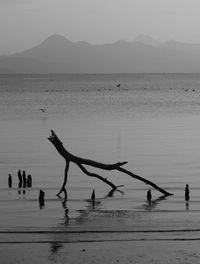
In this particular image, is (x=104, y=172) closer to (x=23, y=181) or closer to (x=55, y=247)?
(x=23, y=181)

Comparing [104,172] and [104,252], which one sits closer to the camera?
[104,252]

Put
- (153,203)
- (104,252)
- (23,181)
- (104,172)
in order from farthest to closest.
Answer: (104,172) → (23,181) → (153,203) → (104,252)

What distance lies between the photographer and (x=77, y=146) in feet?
153

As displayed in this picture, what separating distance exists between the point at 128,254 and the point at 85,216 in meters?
6.36

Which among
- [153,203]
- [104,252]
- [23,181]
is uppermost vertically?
[23,181]

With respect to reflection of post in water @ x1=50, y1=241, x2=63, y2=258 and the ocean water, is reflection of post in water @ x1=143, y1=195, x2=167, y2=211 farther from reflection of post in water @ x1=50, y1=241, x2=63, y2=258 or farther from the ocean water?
reflection of post in water @ x1=50, y1=241, x2=63, y2=258

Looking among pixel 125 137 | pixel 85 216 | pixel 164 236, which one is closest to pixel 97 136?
pixel 125 137

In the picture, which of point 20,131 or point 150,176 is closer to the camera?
point 150,176

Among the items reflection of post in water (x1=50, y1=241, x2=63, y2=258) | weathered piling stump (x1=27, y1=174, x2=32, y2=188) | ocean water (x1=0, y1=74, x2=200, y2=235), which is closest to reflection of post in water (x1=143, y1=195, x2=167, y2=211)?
ocean water (x1=0, y1=74, x2=200, y2=235)

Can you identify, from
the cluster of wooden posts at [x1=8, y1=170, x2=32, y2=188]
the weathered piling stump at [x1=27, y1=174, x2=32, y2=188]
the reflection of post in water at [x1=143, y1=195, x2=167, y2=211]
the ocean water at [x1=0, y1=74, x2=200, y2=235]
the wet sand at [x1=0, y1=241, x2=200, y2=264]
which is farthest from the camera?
the weathered piling stump at [x1=27, y1=174, x2=32, y2=188]

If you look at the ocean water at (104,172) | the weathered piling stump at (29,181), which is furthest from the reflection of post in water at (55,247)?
the weathered piling stump at (29,181)

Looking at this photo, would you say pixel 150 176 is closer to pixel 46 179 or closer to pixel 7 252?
pixel 46 179

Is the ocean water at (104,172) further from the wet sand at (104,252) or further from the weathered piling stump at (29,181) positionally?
the wet sand at (104,252)

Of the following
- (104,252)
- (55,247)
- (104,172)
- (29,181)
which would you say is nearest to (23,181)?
(29,181)
